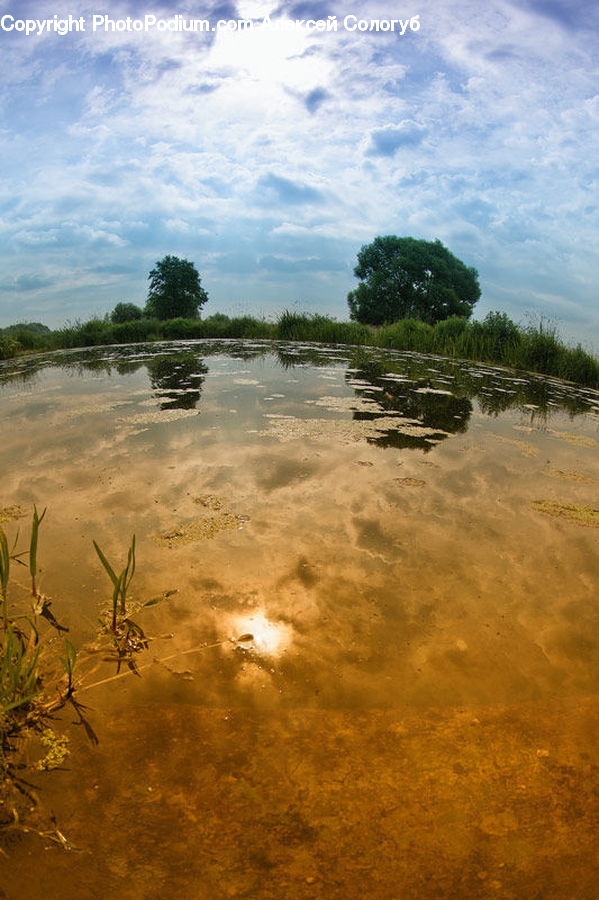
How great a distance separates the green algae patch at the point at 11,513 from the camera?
2.49 metres

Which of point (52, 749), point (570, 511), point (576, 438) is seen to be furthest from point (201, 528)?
point (576, 438)

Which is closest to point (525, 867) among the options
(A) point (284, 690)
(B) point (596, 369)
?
(A) point (284, 690)

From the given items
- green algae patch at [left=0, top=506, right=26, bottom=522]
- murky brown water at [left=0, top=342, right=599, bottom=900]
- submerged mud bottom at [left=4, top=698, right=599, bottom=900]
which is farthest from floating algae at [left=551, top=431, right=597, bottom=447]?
green algae patch at [left=0, top=506, right=26, bottom=522]

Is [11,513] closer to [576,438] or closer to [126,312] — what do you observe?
[576,438]

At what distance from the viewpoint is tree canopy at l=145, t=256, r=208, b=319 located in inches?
794

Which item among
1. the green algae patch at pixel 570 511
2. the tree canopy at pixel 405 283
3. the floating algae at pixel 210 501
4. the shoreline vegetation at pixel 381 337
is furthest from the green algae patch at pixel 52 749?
the tree canopy at pixel 405 283

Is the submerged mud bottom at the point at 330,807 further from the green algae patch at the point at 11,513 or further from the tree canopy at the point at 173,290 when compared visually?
the tree canopy at the point at 173,290

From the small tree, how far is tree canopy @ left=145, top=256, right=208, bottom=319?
26.9 inches

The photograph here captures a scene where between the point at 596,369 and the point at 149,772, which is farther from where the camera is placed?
the point at 596,369

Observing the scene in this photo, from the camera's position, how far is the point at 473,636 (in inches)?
66.4

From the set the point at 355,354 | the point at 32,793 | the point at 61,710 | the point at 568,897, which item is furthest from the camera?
the point at 355,354

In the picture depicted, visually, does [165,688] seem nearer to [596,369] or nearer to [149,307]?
[596,369]

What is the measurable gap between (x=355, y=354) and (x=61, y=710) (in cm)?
964

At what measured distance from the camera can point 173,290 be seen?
20188mm
